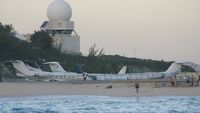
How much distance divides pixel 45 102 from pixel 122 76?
1392 inches

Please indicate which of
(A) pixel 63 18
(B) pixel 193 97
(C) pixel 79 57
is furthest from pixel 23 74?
(B) pixel 193 97

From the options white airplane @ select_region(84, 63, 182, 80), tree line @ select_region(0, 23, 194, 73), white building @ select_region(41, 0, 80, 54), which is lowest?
white airplane @ select_region(84, 63, 182, 80)

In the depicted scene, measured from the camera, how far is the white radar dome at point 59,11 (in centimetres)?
9112

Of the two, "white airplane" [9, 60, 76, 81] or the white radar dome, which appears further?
the white radar dome

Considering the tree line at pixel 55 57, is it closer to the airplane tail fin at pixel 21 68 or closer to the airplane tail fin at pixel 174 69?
the airplane tail fin at pixel 21 68

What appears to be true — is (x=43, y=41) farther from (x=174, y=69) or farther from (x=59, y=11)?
(x=174, y=69)

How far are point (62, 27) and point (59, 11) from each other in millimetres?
4044

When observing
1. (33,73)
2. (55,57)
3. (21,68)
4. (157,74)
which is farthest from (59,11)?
(157,74)

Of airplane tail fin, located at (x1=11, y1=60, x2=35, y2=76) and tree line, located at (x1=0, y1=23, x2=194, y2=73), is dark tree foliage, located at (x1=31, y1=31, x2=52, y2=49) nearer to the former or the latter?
tree line, located at (x1=0, y1=23, x2=194, y2=73)

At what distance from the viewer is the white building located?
92.0m

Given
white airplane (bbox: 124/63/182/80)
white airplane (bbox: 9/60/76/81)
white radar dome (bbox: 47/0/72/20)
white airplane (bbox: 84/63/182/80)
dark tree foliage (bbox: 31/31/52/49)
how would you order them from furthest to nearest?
white radar dome (bbox: 47/0/72/20)
dark tree foliage (bbox: 31/31/52/49)
white airplane (bbox: 124/63/182/80)
white airplane (bbox: 84/63/182/80)
white airplane (bbox: 9/60/76/81)

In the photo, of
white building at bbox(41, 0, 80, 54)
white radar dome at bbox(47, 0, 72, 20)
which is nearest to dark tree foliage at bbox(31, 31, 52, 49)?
white building at bbox(41, 0, 80, 54)

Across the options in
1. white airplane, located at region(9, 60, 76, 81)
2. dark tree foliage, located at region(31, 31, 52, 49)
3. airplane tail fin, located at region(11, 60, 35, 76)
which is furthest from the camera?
dark tree foliage, located at region(31, 31, 52, 49)

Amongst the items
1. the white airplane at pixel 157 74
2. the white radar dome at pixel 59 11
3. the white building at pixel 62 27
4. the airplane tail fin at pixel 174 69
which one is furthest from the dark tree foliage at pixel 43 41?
the airplane tail fin at pixel 174 69
